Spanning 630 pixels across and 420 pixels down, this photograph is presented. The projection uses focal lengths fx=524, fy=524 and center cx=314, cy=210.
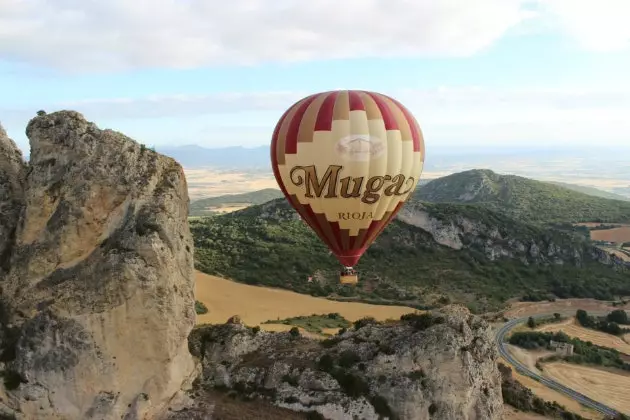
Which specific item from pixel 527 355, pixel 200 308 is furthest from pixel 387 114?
pixel 527 355

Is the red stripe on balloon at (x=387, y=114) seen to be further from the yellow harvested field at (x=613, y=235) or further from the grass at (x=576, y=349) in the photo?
the yellow harvested field at (x=613, y=235)

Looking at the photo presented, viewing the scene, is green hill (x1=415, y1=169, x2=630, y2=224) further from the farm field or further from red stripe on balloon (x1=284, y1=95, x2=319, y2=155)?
red stripe on balloon (x1=284, y1=95, x2=319, y2=155)

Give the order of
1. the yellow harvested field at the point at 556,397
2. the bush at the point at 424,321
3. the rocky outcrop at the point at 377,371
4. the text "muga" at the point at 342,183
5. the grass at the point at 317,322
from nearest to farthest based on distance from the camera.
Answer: the rocky outcrop at the point at 377,371
the bush at the point at 424,321
the text "muga" at the point at 342,183
the yellow harvested field at the point at 556,397
the grass at the point at 317,322

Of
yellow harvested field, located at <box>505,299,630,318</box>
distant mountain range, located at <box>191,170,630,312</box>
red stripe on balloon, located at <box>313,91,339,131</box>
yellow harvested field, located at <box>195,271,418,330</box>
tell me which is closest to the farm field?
yellow harvested field, located at <box>195,271,418,330</box>

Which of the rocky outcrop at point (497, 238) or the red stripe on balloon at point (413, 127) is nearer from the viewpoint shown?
the red stripe on balloon at point (413, 127)

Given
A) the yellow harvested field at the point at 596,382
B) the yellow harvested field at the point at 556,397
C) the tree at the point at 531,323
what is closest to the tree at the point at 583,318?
the tree at the point at 531,323

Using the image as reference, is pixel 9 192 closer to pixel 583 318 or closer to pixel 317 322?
pixel 317 322
